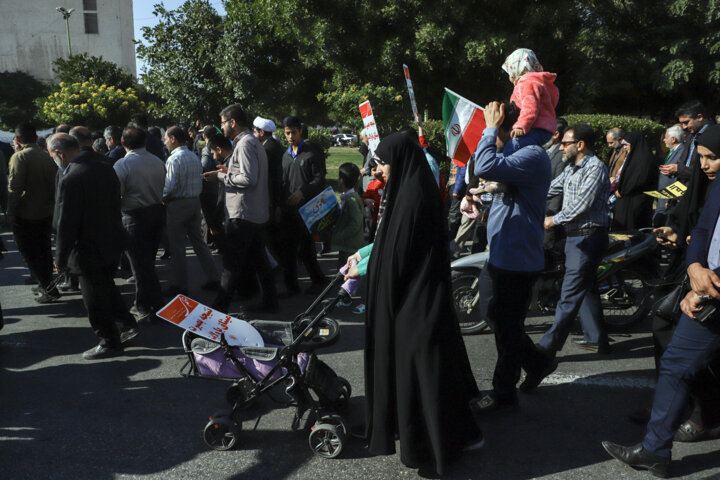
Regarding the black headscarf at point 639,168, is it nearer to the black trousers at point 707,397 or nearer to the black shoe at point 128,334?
the black trousers at point 707,397

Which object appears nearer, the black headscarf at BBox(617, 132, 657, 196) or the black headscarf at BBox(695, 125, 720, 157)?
the black headscarf at BBox(695, 125, 720, 157)

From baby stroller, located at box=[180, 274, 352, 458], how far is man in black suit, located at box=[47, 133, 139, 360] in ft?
5.72

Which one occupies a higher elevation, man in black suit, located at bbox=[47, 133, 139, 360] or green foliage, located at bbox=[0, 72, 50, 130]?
green foliage, located at bbox=[0, 72, 50, 130]

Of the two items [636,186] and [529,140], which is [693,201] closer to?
[529,140]

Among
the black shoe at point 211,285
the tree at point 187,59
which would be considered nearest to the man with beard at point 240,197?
the black shoe at point 211,285

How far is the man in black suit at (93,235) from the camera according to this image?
4.80 m

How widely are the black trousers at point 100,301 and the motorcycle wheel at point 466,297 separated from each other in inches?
123

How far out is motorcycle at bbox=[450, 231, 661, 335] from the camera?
549 cm

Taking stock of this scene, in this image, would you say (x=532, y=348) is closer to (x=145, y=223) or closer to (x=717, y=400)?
(x=717, y=400)

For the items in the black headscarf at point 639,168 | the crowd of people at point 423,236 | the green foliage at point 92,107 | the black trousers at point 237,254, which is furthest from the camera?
the green foliage at point 92,107

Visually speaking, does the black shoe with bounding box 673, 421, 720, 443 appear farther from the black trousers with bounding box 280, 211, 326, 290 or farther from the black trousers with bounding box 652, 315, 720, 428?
the black trousers with bounding box 280, 211, 326, 290

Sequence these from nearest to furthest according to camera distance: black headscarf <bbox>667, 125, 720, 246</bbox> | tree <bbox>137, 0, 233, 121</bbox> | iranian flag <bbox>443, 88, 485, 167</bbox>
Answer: iranian flag <bbox>443, 88, 485, 167</bbox> → black headscarf <bbox>667, 125, 720, 246</bbox> → tree <bbox>137, 0, 233, 121</bbox>

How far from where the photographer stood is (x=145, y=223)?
5.94 metres

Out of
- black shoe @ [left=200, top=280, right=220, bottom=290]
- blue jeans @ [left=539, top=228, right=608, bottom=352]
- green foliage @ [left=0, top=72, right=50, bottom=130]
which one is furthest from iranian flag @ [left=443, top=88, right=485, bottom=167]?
green foliage @ [left=0, top=72, right=50, bottom=130]
